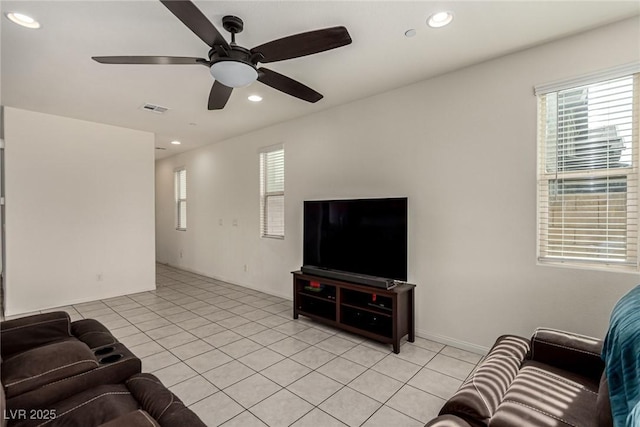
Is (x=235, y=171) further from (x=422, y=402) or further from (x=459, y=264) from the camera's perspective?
(x=422, y=402)

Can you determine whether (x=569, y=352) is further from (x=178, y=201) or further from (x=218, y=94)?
(x=178, y=201)

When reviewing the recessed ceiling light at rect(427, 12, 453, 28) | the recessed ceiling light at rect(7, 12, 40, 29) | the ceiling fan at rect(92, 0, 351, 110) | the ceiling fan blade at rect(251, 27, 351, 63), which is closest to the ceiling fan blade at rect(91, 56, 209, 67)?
the ceiling fan at rect(92, 0, 351, 110)

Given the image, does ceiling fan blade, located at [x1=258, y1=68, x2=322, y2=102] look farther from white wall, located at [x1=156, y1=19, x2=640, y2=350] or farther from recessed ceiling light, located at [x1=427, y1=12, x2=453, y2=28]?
white wall, located at [x1=156, y1=19, x2=640, y2=350]

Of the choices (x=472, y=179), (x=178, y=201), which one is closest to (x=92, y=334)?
(x=472, y=179)

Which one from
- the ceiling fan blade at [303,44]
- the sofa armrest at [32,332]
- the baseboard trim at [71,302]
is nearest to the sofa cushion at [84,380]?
the sofa armrest at [32,332]

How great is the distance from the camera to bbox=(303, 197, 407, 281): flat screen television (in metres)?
3.10

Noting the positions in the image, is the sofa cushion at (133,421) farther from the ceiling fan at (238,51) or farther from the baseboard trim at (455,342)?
the baseboard trim at (455,342)

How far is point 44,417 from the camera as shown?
1.26 metres

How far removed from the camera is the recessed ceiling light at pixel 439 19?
2119 millimetres

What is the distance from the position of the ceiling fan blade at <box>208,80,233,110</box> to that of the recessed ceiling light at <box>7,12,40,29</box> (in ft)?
4.17

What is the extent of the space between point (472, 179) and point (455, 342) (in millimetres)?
1647

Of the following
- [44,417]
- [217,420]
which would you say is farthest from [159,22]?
[217,420]

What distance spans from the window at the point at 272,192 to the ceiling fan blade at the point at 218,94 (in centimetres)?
197

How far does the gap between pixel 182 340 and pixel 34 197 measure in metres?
3.15
